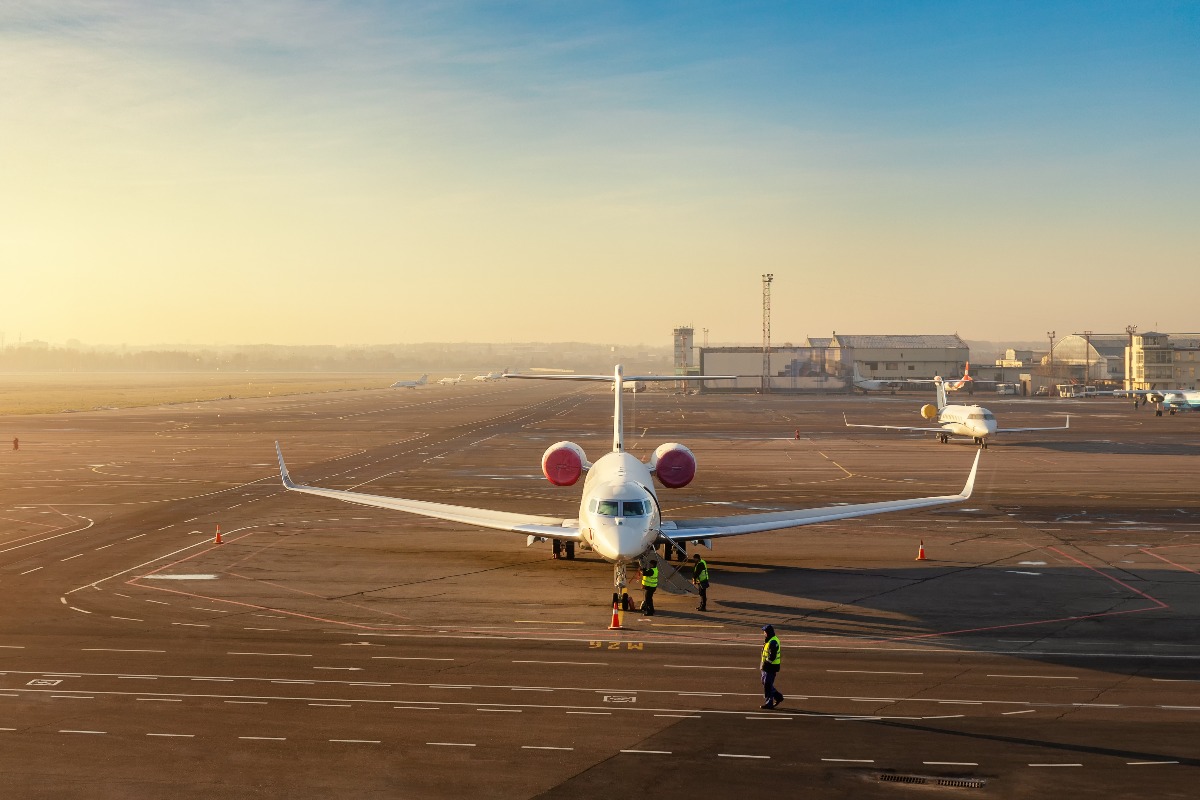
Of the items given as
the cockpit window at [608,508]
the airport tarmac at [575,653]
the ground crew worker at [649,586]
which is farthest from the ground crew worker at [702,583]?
the cockpit window at [608,508]

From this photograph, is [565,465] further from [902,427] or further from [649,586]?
[902,427]

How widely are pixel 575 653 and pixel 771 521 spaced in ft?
34.0

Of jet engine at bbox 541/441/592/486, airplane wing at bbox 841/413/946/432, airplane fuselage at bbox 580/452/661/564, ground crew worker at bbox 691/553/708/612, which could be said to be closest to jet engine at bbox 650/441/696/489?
jet engine at bbox 541/441/592/486

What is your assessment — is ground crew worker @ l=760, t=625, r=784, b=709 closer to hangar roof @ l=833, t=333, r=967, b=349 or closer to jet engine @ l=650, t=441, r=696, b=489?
jet engine @ l=650, t=441, r=696, b=489

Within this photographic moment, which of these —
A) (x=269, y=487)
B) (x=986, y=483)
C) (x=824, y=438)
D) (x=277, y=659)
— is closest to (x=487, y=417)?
(x=824, y=438)

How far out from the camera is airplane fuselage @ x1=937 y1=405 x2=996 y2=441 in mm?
70000

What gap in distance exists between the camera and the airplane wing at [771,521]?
91.5ft

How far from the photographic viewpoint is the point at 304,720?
17156 millimetres

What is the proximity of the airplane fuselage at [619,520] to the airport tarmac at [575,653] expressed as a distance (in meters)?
1.88

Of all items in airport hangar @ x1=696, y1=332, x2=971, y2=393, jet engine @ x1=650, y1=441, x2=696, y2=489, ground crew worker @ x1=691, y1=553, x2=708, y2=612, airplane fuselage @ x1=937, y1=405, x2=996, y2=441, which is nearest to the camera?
ground crew worker @ x1=691, y1=553, x2=708, y2=612

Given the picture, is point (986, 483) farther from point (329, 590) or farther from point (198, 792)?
point (198, 792)

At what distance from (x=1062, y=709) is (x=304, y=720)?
13.8 metres

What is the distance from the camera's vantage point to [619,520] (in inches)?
973

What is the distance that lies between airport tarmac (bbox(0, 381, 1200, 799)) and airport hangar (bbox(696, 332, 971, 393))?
137 m
